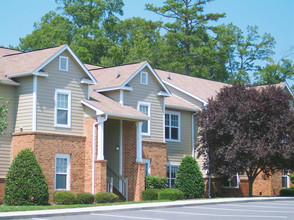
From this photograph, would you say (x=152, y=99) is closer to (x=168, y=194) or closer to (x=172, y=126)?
(x=172, y=126)

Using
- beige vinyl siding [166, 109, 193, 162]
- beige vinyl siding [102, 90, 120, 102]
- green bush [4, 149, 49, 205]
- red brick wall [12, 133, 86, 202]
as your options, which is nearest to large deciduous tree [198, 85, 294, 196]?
beige vinyl siding [166, 109, 193, 162]

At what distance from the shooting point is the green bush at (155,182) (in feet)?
103

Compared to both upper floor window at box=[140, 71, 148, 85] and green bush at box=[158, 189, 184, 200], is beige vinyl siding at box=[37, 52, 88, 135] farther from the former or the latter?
green bush at box=[158, 189, 184, 200]

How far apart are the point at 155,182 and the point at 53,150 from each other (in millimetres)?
6966

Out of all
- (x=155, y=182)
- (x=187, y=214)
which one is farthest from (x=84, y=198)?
(x=187, y=214)

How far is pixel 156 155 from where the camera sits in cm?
3347

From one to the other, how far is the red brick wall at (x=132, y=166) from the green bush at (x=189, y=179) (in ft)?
10.5

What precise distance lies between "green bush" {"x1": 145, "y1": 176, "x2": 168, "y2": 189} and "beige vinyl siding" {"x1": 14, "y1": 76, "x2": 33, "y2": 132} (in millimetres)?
8039

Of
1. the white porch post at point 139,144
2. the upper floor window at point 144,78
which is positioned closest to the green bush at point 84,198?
the white porch post at point 139,144

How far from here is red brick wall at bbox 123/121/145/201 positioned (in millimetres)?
30797

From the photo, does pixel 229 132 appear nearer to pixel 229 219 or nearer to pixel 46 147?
pixel 46 147

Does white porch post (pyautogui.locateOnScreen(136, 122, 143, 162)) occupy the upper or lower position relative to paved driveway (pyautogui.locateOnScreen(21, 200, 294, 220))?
upper

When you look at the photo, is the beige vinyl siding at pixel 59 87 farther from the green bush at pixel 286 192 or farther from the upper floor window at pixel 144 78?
the green bush at pixel 286 192

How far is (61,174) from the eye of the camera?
1110 inches
